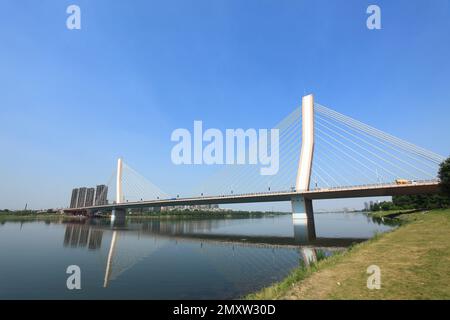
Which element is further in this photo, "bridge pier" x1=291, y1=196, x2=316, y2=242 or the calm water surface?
"bridge pier" x1=291, y1=196, x2=316, y2=242

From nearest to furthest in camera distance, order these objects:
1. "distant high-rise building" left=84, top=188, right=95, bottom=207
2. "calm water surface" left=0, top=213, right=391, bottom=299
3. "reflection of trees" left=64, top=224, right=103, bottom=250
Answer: "calm water surface" left=0, top=213, right=391, bottom=299, "reflection of trees" left=64, top=224, right=103, bottom=250, "distant high-rise building" left=84, top=188, right=95, bottom=207

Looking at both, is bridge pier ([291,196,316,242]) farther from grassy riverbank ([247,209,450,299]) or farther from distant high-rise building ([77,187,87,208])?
distant high-rise building ([77,187,87,208])

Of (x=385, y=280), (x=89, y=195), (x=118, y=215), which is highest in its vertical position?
(x=89, y=195)

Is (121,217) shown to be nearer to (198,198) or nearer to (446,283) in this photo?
(198,198)

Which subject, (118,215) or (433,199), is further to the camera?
(118,215)

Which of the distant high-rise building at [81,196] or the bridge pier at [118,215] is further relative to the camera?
the distant high-rise building at [81,196]

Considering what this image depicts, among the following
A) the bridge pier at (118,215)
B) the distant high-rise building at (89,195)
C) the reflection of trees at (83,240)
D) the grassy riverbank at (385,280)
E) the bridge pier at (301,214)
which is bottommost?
the grassy riverbank at (385,280)

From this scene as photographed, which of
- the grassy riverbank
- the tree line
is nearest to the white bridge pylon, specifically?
the tree line

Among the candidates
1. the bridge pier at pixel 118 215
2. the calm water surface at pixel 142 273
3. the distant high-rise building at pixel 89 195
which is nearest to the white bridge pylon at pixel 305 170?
the calm water surface at pixel 142 273

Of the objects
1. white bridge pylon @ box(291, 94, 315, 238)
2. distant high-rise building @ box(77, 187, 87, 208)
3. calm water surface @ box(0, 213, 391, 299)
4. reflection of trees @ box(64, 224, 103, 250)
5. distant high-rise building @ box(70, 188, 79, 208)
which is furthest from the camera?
distant high-rise building @ box(70, 188, 79, 208)

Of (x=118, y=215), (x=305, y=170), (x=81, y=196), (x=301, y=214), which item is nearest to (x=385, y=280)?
(x=305, y=170)

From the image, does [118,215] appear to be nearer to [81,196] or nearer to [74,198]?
[81,196]

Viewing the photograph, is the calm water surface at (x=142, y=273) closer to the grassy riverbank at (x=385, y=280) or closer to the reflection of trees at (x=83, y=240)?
the grassy riverbank at (x=385, y=280)
